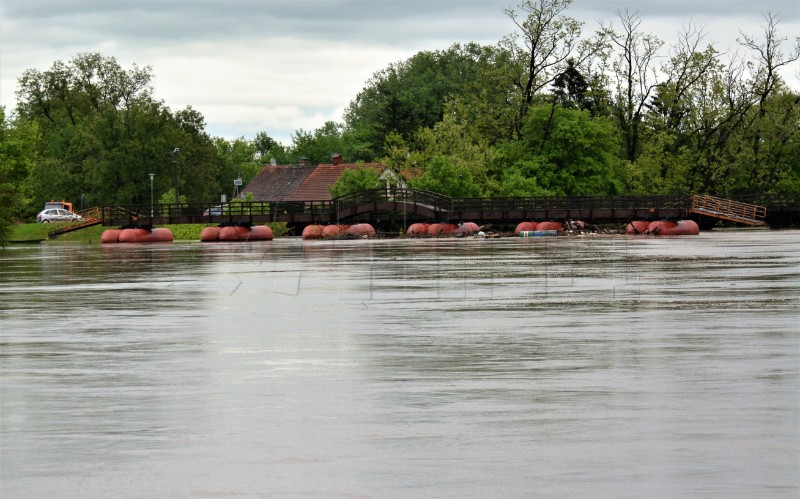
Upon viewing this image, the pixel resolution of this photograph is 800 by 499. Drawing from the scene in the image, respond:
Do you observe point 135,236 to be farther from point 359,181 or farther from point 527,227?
point 527,227

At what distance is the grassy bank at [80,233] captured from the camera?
10250 centimetres

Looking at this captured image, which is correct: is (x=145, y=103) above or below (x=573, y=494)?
above

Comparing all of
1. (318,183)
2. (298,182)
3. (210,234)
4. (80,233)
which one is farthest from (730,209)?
(298,182)

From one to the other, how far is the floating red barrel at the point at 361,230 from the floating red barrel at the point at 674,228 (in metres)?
18.2

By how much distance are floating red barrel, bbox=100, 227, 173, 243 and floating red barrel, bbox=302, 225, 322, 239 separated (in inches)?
415

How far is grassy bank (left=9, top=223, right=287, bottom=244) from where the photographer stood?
10250 centimetres

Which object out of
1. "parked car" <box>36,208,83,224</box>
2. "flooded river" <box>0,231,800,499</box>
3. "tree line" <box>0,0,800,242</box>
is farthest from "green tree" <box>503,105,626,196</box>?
"flooded river" <box>0,231,800,499</box>

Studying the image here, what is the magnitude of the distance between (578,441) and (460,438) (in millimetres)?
801

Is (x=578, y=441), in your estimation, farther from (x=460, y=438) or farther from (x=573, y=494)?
(x=573, y=494)

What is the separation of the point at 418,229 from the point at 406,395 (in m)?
78.8

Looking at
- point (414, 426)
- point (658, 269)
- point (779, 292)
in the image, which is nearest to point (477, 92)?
point (658, 269)

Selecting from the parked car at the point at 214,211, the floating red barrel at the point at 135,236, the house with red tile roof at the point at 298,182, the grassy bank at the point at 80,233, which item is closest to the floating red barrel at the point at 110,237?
the floating red barrel at the point at 135,236

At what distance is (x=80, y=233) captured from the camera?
109562 mm

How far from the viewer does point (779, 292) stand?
24.1 m
